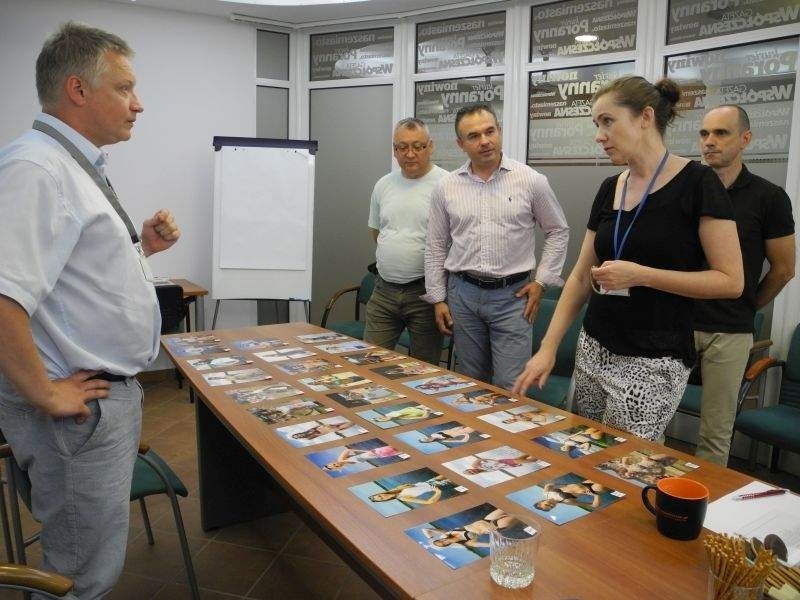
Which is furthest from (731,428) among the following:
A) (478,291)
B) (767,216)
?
(478,291)

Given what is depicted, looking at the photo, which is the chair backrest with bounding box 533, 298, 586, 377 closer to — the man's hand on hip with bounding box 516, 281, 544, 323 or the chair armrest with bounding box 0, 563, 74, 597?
the man's hand on hip with bounding box 516, 281, 544, 323

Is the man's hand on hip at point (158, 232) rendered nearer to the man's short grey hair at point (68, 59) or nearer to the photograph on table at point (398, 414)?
the man's short grey hair at point (68, 59)

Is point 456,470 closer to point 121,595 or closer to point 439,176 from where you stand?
point 121,595

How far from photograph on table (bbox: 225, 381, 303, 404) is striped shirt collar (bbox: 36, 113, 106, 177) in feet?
2.58

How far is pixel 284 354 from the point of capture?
249 centimetres

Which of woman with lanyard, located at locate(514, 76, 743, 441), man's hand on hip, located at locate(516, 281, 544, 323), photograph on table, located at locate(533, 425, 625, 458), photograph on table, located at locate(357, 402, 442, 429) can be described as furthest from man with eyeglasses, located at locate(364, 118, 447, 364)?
photograph on table, located at locate(533, 425, 625, 458)

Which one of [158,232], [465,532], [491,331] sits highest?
[158,232]

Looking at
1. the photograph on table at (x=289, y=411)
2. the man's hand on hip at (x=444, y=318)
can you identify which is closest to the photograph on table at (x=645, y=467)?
the photograph on table at (x=289, y=411)

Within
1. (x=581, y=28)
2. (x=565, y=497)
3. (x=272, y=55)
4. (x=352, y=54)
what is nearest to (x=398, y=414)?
(x=565, y=497)

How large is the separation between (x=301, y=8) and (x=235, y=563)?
4.01 metres

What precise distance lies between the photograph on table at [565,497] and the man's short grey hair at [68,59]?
1.38 metres

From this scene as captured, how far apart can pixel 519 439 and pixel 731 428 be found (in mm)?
1489

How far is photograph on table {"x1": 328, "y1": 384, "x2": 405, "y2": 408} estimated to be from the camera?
189 cm

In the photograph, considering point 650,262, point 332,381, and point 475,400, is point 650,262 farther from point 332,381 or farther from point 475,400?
point 332,381
